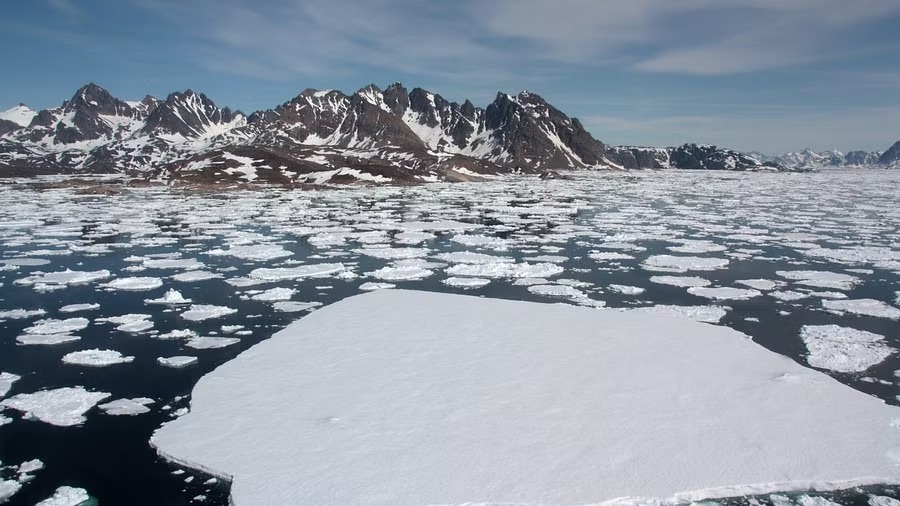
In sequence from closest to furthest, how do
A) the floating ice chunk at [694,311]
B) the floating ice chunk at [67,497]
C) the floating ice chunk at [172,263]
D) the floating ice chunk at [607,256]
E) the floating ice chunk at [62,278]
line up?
the floating ice chunk at [67,497] < the floating ice chunk at [694,311] < the floating ice chunk at [62,278] < the floating ice chunk at [172,263] < the floating ice chunk at [607,256]

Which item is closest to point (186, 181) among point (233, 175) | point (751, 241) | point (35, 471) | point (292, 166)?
point (233, 175)

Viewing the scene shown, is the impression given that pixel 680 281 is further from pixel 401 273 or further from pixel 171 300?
pixel 171 300

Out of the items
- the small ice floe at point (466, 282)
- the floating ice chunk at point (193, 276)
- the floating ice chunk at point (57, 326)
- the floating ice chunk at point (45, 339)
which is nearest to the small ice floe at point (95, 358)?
the floating ice chunk at point (45, 339)

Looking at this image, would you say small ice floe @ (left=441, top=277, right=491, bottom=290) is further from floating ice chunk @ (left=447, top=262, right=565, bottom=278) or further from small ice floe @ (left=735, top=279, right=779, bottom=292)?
small ice floe @ (left=735, top=279, right=779, bottom=292)

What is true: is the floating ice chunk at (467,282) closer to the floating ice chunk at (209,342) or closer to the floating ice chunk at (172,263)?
the floating ice chunk at (209,342)

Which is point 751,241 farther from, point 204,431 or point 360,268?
point 204,431

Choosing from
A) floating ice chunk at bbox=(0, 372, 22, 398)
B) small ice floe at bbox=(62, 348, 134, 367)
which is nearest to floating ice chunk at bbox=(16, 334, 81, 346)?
small ice floe at bbox=(62, 348, 134, 367)

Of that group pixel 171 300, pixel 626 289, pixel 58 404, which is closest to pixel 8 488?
pixel 58 404
